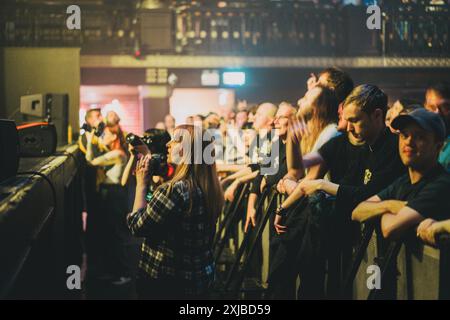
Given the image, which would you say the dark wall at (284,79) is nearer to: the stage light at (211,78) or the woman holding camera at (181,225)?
the stage light at (211,78)

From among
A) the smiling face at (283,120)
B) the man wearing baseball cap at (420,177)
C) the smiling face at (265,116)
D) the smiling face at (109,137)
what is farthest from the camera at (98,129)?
the man wearing baseball cap at (420,177)

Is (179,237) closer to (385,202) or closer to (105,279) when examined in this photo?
(385,202)

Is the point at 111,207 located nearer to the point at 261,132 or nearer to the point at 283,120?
the point at 261,132

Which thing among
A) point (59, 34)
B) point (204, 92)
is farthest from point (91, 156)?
point (204, 92)

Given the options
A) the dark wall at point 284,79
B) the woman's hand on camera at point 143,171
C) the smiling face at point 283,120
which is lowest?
the woman's hand on camera at point 143,171

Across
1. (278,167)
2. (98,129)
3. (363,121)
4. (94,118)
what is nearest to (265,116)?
(278,167)

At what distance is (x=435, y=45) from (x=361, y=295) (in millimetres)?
15512

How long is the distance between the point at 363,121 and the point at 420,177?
2.52ft

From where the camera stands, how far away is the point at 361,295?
425 centimetres

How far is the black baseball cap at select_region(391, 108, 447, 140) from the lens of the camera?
10.9ft

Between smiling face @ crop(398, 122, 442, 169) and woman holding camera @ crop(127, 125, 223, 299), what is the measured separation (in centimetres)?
107

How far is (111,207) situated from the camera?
342 inches

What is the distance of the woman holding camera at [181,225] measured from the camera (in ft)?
12.5
